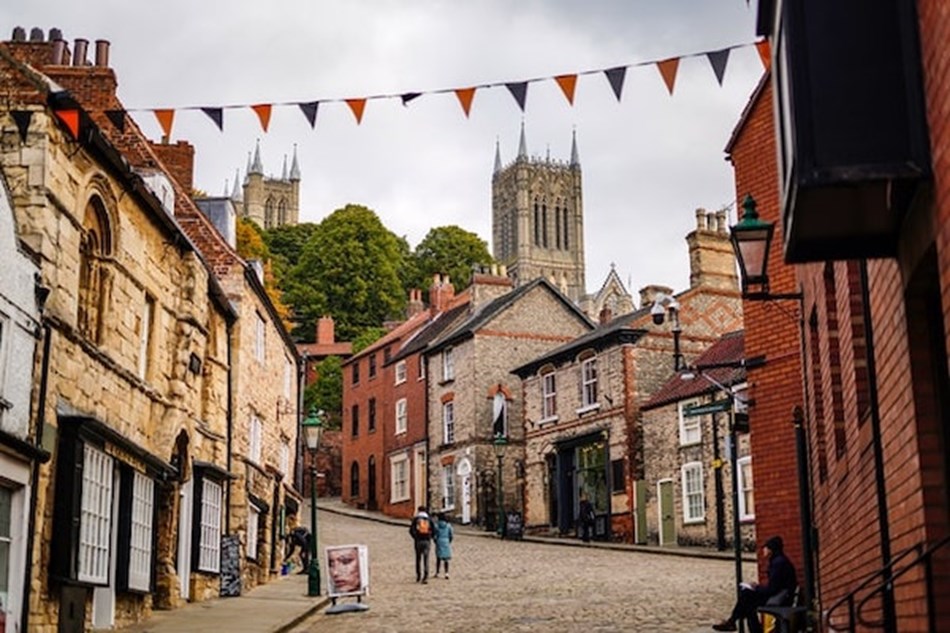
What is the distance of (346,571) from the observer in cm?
2198

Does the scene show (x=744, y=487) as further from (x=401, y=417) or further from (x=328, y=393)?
(x=328, y=393)

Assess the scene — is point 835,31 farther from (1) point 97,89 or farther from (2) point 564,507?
(2) point 564,507

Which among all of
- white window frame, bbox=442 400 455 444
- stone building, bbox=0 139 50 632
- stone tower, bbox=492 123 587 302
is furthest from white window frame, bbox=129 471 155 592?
stone tower, bbox=492 123 587 302

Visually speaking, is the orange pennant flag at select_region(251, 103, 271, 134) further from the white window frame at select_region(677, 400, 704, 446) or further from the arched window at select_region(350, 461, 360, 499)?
the arched window at select_region(350, 461, 360, 499)

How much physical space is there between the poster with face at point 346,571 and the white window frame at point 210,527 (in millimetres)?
2224

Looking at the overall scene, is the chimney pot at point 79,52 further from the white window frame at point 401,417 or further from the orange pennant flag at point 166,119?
the white window frame at point 401,417

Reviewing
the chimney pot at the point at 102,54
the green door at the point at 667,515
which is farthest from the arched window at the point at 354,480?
the chimney pot at the point at 102,54

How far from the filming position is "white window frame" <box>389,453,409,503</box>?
53750 millimetres

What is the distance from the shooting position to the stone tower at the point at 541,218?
482ft

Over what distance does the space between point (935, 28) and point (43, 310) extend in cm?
1137

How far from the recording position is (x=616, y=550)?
35.8 metres

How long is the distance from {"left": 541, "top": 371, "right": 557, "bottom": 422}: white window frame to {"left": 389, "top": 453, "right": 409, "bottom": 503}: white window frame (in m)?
10.2

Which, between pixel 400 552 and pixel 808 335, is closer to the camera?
pixel 808 335

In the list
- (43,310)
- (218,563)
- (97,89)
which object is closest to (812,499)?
(43,310)
